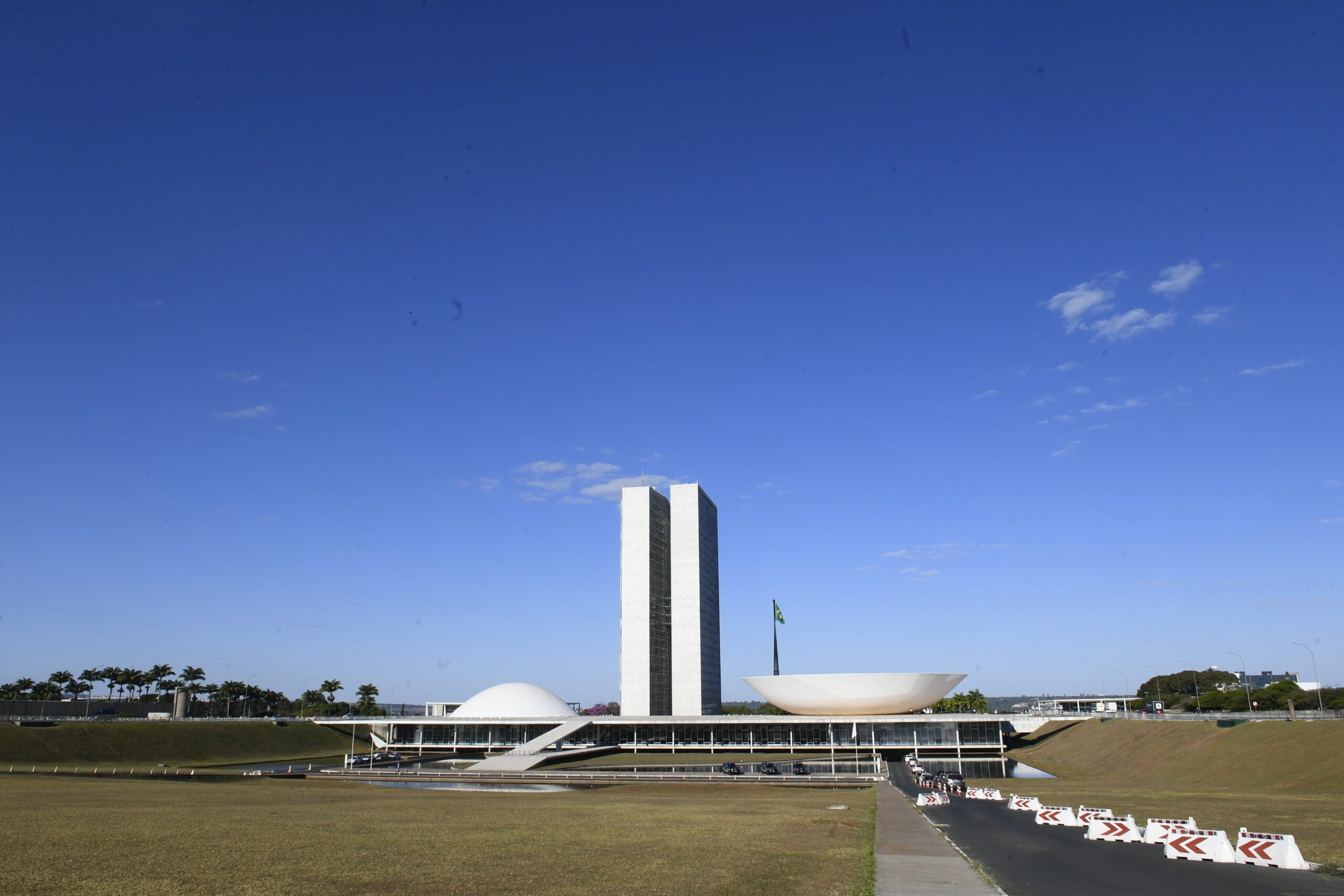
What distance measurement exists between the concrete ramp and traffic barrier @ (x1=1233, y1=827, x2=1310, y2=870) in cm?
5129

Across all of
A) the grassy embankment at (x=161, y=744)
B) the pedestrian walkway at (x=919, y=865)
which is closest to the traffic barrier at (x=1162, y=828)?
the pedestrian walkway at (x=919, y=865)

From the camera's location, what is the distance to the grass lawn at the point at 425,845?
53.0ft

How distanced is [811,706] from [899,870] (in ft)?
227

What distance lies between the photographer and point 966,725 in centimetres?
8444

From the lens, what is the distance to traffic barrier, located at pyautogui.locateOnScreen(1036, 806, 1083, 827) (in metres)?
28.4

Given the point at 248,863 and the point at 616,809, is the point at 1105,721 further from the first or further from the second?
the point at 248,863

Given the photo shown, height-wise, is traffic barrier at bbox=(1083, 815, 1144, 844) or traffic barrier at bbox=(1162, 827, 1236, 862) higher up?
traffic barrier at bbox=(1162, 827, 1236, 862)

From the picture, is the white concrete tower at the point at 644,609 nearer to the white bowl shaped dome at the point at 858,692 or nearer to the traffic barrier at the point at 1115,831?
the white bowl shaped dome at the point at 858,692

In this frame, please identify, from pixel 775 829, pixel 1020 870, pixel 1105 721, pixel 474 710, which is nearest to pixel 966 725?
pixel 1105 721

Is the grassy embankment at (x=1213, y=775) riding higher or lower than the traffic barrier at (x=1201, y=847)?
lower

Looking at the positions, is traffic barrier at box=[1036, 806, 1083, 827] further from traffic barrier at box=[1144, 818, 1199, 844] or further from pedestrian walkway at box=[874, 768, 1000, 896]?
traffic barrier at box=[1144, 818, 1199, 844]

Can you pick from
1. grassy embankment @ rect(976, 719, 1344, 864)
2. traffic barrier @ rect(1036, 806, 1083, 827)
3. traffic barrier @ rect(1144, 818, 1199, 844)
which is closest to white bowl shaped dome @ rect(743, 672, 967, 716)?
grassy embankment @ rect(976, 719, 1344, 864)

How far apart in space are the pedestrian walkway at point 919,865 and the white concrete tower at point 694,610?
226 feet

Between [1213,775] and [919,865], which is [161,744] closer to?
[919,865]
